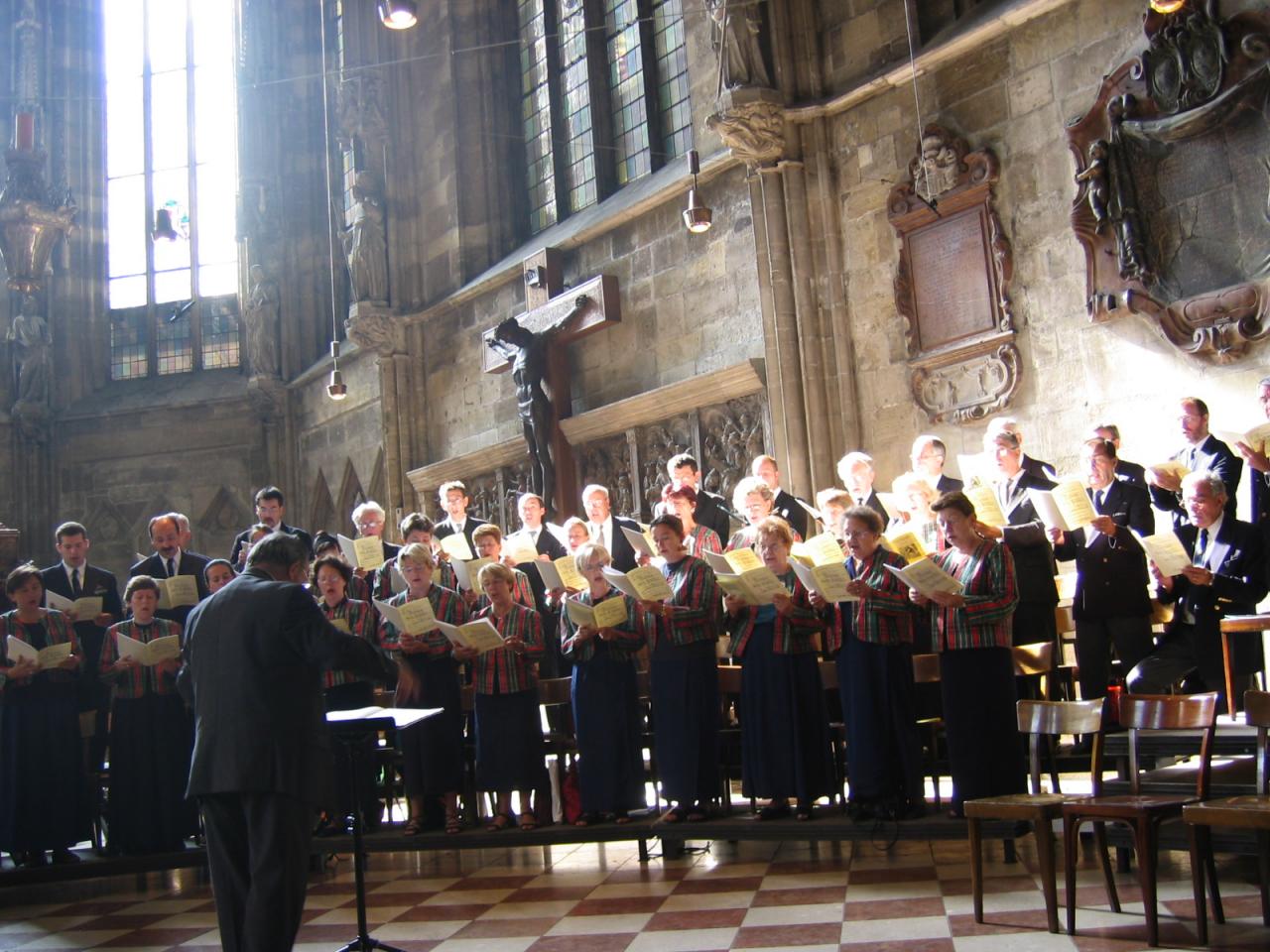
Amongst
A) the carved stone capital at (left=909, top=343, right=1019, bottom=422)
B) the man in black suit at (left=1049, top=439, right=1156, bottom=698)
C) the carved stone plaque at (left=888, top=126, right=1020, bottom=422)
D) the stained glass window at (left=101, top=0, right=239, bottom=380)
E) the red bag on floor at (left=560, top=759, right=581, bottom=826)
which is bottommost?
the red bag on floor at (left=560, top=759, right=581, bottom=826)

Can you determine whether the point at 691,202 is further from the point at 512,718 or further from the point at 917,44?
the point at 512,718

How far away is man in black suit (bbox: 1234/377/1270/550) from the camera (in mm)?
6646

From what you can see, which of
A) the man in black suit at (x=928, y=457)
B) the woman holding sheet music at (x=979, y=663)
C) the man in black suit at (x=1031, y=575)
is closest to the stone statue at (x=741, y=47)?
the man in black suit at (x=928, y=457)

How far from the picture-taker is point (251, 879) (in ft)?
15.5

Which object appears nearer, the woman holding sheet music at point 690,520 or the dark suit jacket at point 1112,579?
the dark suit jacket at point 1112,579

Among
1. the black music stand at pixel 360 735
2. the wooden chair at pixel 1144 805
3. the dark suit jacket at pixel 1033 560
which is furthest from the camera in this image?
the dark suit jacket at pixel 1033 560

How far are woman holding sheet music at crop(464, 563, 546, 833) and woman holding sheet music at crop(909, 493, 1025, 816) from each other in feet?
7.75

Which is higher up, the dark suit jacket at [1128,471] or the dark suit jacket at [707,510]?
the dark suit jacket at [707,510]

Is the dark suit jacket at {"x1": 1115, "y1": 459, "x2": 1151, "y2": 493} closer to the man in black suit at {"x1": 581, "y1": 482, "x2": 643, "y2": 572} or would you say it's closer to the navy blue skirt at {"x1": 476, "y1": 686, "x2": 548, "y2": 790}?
the man in black suit at {"x1": 581, "y1": 482, "x2": 643, "y2": 572}

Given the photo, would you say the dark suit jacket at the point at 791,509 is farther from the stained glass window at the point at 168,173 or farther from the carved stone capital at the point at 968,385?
the stained glass window at the point at 168,173

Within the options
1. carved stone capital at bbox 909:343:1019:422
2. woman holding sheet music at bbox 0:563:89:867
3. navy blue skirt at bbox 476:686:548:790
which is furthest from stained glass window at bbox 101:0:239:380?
navy blue skirt at bbox 476:686:548:790

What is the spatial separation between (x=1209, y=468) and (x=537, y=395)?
24.8 ft

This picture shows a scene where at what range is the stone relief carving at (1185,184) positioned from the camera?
823 centimetres

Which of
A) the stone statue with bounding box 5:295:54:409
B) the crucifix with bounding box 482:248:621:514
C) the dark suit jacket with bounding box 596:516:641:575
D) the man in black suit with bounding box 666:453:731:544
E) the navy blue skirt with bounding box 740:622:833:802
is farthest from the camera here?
the stone statue with bounding box 5:295:54:409
